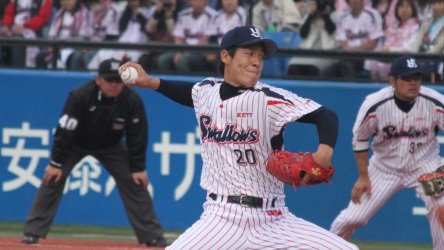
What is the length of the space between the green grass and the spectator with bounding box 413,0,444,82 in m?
1.98

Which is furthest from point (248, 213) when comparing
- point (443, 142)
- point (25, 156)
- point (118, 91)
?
point (25, 156)

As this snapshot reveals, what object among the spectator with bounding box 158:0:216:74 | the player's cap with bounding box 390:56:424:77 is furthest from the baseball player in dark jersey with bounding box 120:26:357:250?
the spectator with bounding box 158:0:216:74

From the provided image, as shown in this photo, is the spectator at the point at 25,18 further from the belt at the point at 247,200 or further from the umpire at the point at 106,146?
the belt at the point at 247,200

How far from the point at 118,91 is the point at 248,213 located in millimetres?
3923

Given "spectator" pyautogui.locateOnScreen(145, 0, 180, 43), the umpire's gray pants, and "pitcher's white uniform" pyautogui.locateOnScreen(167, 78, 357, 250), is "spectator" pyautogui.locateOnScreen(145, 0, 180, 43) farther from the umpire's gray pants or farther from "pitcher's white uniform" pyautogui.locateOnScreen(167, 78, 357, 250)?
"pitcher's white uniform" pyautogui.locateOnScreen(167, 78, 357, 250)

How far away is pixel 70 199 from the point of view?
37.5ft

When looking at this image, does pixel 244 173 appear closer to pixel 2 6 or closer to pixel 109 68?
pixel 109 68

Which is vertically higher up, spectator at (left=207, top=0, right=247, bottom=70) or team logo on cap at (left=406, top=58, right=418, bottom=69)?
→ spectator at (left=207, top=0, right=247, bottom=70)

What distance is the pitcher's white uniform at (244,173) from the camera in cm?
564

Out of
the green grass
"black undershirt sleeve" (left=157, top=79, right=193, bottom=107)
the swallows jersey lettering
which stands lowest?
the green grass

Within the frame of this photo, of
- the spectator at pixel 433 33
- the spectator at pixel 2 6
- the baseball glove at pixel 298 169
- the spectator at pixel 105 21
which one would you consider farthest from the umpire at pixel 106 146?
the baseball glove at pixel 298 169

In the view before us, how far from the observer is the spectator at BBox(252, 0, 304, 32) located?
11.5m

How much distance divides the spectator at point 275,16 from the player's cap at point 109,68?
267 centimetres

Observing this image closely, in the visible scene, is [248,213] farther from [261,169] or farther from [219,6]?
[219,6]
